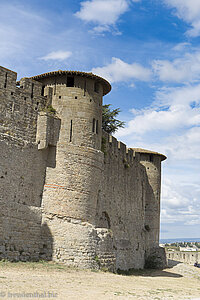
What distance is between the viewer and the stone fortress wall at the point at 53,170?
1605cm

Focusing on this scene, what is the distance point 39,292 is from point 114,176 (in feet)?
48.9

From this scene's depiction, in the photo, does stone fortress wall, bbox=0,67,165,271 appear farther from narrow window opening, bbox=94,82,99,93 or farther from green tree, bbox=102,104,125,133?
green tree, bbox=102,104,125,133

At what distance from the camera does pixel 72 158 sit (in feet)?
59.0

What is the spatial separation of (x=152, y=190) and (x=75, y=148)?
15.9 metres

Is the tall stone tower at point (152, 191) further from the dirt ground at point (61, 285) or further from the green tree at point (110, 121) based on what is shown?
the dirt ground at point (61, 285)

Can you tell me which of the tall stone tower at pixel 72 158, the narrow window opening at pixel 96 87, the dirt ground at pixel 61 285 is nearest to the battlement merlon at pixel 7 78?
the tall stone tower at pixel 72 158

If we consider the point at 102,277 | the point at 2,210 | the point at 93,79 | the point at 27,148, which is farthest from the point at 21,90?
the point at 102,277

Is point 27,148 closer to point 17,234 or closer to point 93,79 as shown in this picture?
point 17,234

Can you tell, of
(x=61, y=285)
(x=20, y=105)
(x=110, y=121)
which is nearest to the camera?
(x=61, y=285)

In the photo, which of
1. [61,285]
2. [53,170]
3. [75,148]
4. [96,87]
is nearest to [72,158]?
[75,148]

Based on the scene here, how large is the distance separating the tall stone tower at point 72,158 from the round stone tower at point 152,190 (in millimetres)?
13201

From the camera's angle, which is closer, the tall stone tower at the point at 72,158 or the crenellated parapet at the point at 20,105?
the crenellated parapet at the point at 20,105

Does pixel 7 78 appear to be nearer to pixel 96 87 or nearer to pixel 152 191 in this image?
pixel 96 87

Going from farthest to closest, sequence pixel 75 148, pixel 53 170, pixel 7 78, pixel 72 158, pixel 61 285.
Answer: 1. pixel 75 148
2. pixel 72 158
3. pixel 53 170
4. pixel 7 78
5. pixel 61 285
